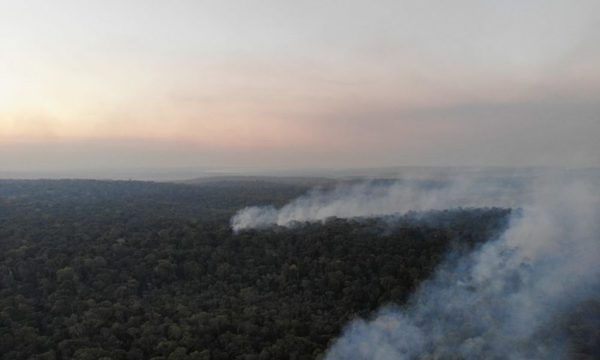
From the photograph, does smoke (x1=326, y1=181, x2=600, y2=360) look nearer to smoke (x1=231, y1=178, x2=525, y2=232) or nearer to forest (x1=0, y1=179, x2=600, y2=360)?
forest (x1=0, y1=179, x2=600, y2=360)

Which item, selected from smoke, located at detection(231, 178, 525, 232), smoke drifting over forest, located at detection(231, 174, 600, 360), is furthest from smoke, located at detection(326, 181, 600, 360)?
smoke, located at detection(231, 178, 525, 232)

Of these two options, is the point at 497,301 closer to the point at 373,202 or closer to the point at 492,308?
the point at 492,308

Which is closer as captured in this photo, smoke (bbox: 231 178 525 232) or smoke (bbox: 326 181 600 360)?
smoke (bbox: 326 181 600 360)

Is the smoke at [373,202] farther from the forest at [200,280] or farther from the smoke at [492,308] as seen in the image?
the smoke at [492,308]

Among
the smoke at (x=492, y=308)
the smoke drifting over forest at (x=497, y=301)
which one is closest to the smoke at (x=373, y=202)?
the smoke drifting over forest at (x=497, y=301)

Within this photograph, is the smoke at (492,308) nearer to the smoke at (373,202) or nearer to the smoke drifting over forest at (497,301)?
the smoke drifting over forest at (497,301)

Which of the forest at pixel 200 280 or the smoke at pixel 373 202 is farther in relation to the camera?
the smoke at pixel 373 202
